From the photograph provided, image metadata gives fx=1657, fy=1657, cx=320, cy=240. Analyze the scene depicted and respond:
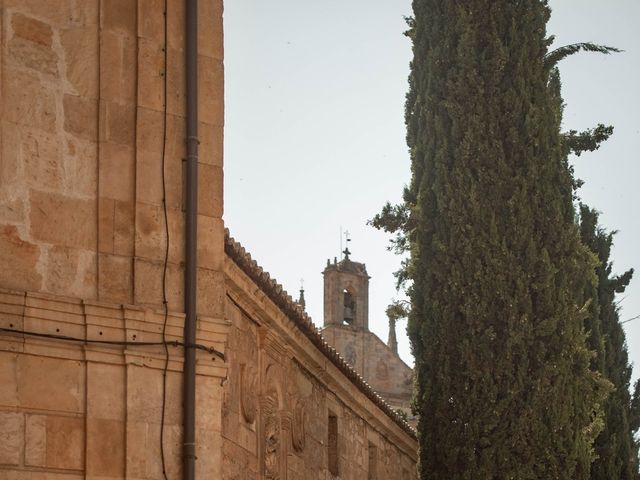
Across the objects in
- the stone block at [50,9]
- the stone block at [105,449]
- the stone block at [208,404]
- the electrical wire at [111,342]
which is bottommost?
the stone block at [105,449]

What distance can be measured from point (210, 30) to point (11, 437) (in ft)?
11.8

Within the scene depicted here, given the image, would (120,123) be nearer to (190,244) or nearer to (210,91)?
(210,91)

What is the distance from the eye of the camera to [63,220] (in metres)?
11.6

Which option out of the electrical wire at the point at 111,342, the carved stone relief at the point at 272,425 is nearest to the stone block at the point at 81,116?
the electrical wire at the point at 111,342

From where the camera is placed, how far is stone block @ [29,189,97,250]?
11.4 m

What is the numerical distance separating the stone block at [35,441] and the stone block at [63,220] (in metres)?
1.27

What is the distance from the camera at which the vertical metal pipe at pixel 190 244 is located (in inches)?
453

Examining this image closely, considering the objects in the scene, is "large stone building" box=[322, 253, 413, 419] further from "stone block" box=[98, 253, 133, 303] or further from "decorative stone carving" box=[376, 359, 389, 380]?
"stone block" box=[98, 253, 133, 303]

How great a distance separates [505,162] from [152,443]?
35.1 feet

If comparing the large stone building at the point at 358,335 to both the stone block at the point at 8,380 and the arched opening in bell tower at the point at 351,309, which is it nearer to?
the arched opening in bell tower at the point at 351,309

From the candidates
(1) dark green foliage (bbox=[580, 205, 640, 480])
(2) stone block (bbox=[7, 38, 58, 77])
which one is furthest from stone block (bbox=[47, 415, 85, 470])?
(1) dark green foliage (bbox=[580, 205, 640, 480])

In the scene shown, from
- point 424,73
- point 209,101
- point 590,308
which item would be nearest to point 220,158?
point 209,101

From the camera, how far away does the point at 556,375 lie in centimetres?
2038

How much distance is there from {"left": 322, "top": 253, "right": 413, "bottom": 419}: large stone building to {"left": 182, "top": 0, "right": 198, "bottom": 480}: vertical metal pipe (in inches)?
2043
